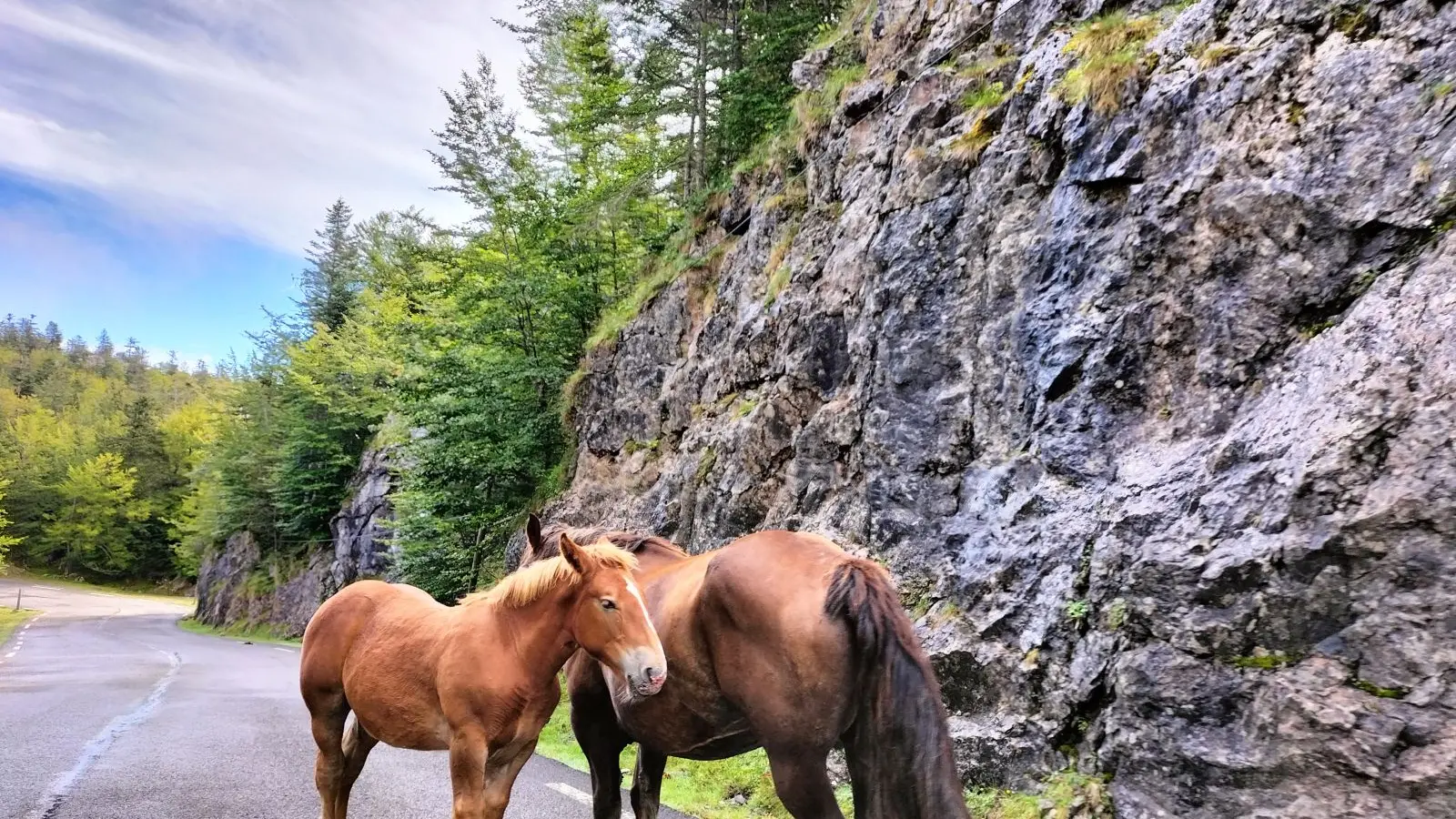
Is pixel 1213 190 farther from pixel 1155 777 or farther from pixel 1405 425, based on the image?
Result: pixel 1155 777

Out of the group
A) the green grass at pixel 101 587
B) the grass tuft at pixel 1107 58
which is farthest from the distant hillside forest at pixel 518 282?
the green grass at pixel 101 587

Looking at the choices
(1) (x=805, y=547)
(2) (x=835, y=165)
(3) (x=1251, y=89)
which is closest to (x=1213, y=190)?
(3) (x=1251, y=89)

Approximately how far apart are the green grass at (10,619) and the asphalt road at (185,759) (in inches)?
485

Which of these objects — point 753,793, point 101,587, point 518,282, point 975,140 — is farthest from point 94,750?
point 101,587

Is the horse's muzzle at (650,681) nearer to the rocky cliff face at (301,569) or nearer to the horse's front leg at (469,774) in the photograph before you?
the horse's front leg at (469,774)

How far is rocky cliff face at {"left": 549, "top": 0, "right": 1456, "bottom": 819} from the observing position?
3393 millimetres

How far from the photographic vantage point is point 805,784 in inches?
116

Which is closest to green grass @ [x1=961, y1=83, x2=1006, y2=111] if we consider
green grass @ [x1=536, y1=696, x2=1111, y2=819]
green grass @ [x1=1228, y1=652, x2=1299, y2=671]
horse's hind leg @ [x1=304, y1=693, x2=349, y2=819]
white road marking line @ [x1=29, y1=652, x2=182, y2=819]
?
green grass @ [x1=1228, y1=652, x2=1299, y2=671]

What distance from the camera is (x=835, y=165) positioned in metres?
10.3

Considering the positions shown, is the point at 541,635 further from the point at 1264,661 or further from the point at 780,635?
the point at 1264,661

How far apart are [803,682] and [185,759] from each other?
614cm

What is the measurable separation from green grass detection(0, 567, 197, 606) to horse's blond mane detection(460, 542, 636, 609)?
193ft

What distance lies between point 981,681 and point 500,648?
135 inches

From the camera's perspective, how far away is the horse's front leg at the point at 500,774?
3.16m
